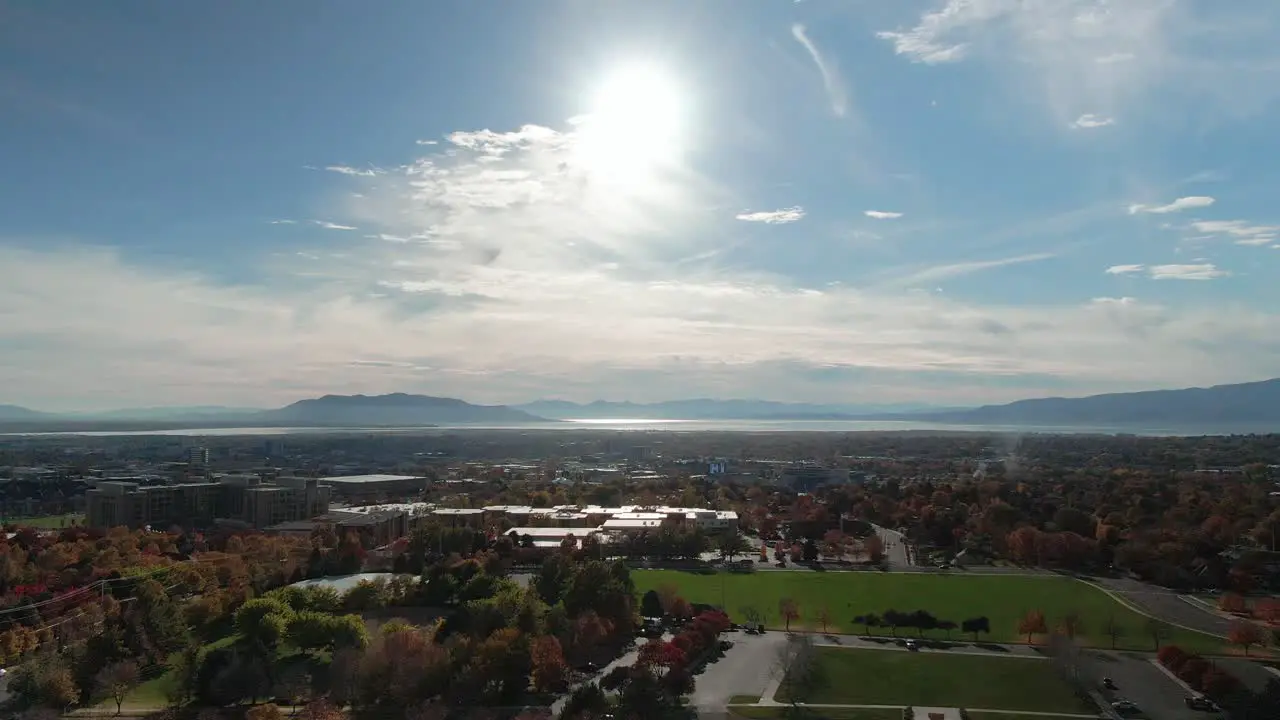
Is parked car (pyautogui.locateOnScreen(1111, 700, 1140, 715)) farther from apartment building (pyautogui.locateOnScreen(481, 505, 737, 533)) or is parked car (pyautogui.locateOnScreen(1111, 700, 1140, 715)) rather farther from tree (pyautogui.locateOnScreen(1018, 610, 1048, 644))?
apartment building (pyautogui.locateOnScreen(481, 505, 737, 533))

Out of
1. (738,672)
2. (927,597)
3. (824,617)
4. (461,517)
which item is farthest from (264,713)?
(461,517)

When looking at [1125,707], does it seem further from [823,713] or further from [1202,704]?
[823,713]

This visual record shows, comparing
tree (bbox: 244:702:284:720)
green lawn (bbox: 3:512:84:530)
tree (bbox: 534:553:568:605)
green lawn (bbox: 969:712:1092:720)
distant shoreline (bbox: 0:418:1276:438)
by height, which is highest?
distant shoreline (bbox: 0:418:1276:438)

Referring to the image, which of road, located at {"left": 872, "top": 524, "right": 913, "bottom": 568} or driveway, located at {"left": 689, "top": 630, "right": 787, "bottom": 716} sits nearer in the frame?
driveway, located at {"left": 689, "top": 630, "right": 787, "bottom": 716}

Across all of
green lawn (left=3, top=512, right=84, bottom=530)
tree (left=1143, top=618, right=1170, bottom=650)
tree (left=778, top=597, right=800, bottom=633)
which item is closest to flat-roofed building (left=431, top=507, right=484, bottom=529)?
green lawn (left=3, top=512, right=84, bottom=530)

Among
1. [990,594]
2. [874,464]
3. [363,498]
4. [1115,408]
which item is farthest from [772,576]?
[1115,408]

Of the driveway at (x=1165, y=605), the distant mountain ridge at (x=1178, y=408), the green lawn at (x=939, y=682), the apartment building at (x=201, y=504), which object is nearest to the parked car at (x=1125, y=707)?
the green lawn at (x=939, y=682)

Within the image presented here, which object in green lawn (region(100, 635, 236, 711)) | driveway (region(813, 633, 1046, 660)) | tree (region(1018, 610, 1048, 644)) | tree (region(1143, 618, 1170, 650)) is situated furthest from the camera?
tree (region(1018, 610, 1048, 644))
